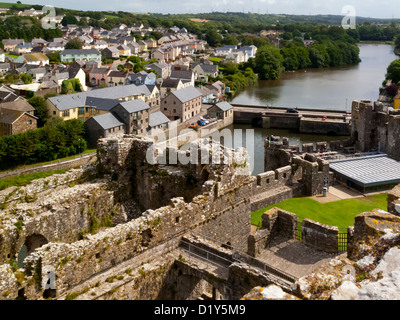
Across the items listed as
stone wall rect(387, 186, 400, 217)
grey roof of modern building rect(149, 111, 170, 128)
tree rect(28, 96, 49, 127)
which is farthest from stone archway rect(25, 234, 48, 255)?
tree rect(28, 96, 49, 127)

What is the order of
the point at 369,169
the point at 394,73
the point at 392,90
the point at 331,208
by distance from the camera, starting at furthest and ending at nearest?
the point at 394,73 < the point at 392,90 < the point at 369,169 < the point at 331,208

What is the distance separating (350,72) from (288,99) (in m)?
35.0

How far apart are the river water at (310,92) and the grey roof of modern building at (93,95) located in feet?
44.1

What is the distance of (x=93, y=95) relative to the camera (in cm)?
5500

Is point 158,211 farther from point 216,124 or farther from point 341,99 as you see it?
point 341,99

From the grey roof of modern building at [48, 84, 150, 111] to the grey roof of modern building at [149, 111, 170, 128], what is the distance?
24.5 feet

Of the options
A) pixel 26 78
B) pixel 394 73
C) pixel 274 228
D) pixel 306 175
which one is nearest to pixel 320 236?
pixel 274 228

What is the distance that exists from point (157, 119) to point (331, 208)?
30672 millimetres

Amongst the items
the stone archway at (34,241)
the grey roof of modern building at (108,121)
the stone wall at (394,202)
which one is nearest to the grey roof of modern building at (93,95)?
the grey roof of modern building at (108,121)

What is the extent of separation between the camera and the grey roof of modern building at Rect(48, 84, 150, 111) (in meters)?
52.4

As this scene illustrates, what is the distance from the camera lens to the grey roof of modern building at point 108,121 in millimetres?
46588

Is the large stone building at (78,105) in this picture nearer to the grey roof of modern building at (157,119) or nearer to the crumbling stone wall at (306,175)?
the grey roof of modern building at (157,119)

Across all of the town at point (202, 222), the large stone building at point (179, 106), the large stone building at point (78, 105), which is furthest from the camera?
the large stone building at point (179, 106)

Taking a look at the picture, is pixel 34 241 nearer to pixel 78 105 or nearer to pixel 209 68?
pixel 78 105
